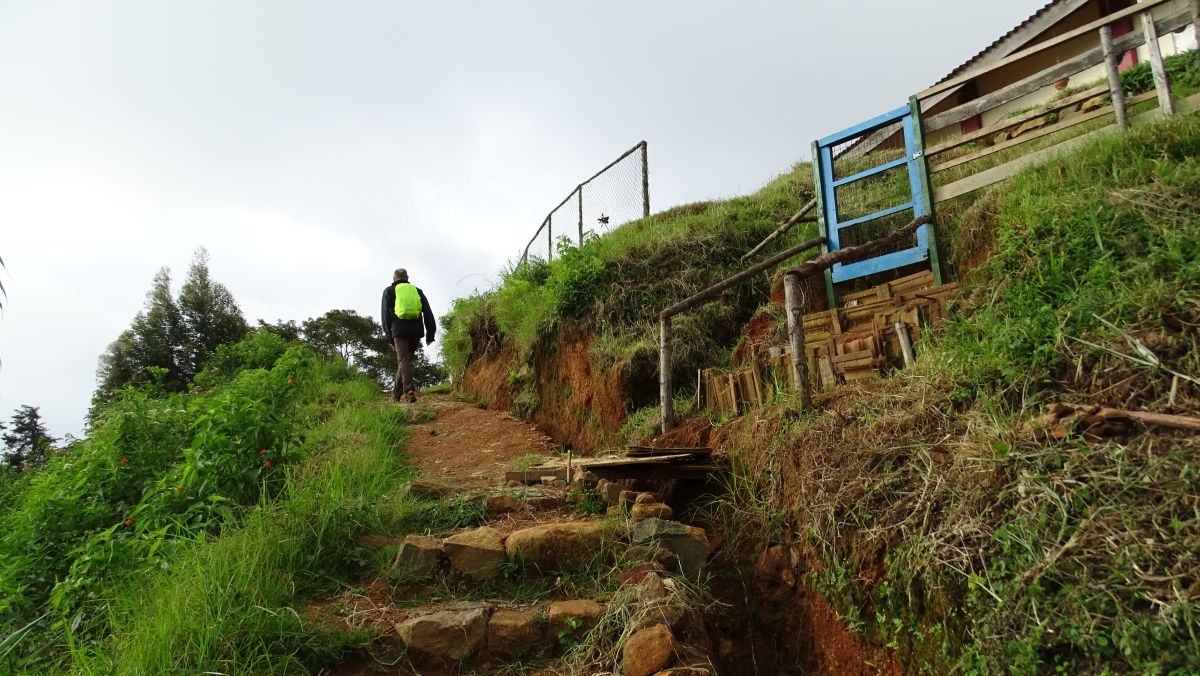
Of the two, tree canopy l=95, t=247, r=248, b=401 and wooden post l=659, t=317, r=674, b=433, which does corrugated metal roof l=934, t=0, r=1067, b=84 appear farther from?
tree canopy l=95, t=247, r=248, b=401

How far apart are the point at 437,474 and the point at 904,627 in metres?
4.77

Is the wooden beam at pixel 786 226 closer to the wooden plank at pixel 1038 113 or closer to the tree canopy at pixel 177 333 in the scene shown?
the wooden plank at pixel 1038 113

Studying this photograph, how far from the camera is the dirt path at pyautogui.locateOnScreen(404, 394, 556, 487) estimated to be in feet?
22.3

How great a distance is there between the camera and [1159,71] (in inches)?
211

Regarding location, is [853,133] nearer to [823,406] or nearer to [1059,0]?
[823,406]

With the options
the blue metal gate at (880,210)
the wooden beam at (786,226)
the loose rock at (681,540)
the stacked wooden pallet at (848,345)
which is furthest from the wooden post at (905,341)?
the wooden beam at (786,226)

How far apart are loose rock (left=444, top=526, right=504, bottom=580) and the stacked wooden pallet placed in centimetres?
230

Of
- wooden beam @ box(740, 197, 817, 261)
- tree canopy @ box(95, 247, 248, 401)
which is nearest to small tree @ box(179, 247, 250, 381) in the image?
tree canopy @ box(95, 247, 248, 401)

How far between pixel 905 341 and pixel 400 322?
25.3 feet

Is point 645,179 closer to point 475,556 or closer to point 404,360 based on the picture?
point 404,360

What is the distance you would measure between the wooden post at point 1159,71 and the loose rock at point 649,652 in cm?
544

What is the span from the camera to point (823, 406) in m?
4.54

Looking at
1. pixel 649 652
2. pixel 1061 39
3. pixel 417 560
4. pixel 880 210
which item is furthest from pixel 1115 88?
pixel 417 560

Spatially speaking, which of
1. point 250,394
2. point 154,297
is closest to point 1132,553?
point 250,394
